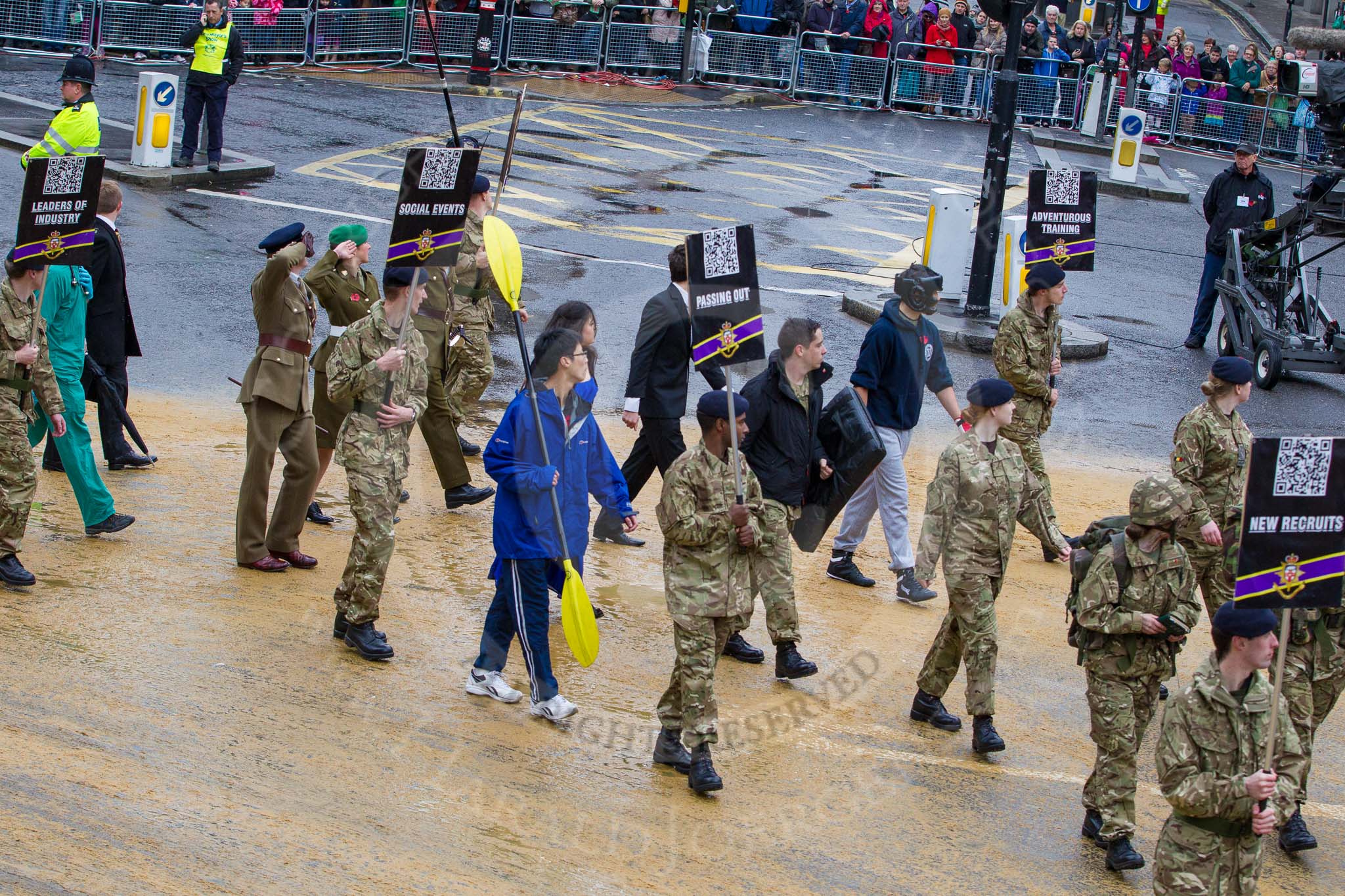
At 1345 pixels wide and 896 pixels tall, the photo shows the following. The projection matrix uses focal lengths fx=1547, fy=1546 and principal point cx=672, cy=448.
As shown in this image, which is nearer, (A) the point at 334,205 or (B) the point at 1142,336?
(B) the point at 1142,336

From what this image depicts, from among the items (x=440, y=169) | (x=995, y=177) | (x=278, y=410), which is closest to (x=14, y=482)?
(x=278, y=410)

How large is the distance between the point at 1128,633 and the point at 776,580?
1949 millimetres

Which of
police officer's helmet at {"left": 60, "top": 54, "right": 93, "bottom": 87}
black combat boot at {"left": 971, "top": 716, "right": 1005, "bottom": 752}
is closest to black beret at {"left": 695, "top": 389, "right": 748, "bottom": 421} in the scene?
black combat boot at {"left": 971, "top": 716, "right": 1005, "bottom": 752}

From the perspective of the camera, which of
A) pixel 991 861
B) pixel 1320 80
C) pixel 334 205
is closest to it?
pixel 991 861

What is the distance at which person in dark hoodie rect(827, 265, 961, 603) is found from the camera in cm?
939

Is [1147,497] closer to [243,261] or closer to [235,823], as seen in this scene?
[235,823]

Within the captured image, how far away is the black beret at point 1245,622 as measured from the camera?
225 inches

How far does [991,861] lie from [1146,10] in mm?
23768

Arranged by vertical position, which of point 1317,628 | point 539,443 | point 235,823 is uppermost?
point 539,443

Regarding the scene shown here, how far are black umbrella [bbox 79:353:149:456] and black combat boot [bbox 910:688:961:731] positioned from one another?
5311mm

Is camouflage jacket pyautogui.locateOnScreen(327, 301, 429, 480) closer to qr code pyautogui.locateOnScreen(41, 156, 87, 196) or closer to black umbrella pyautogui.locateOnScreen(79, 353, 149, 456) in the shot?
qr code pyautogui.locateOnScreen(41, 156, 87, 196)

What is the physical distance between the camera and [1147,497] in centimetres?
664

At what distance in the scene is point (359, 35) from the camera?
27.3 metres

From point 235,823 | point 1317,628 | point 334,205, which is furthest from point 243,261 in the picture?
point 1317,628
